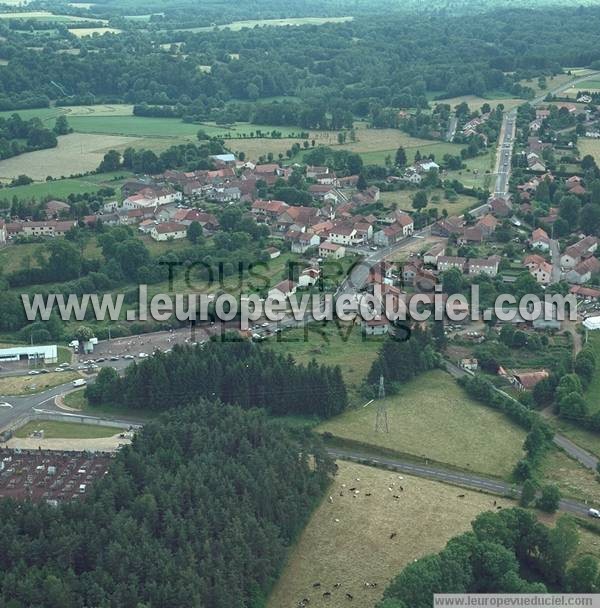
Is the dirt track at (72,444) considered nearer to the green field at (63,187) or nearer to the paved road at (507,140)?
the green field at (63,187)

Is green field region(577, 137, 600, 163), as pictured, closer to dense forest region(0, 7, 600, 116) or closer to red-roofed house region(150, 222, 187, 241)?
dense forest region(0, 7, 600, 116)

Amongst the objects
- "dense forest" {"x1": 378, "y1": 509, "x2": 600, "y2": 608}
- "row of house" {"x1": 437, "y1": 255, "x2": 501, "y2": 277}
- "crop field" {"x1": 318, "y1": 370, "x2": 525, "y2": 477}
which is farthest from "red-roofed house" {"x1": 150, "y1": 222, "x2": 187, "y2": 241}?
"dense forest" {"x1": 378, "y1": 509, "x2": 600, "y2": 608}

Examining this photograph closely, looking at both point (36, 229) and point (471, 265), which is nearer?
point (471, 265)

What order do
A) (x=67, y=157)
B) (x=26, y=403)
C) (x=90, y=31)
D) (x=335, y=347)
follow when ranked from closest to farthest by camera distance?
(x=26, y=403) → (x=335, y=347) → (x=67, y=157) → (x=90, y=31)

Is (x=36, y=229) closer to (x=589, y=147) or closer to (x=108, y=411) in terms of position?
(x=108, y=411)

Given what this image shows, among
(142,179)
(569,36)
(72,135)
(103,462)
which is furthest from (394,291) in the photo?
(569,36)

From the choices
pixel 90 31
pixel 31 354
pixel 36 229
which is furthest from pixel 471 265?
pixel 90 31

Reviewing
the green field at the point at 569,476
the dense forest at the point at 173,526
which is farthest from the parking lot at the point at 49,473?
the green field at the point at 569,476
